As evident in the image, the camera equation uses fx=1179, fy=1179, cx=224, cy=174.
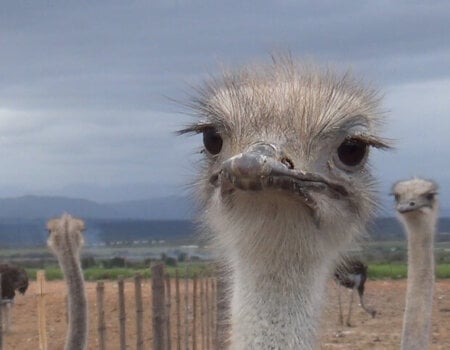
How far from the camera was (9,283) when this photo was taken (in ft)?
48.0

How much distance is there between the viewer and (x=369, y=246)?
3.56 m

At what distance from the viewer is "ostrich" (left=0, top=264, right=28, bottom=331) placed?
14.1 m

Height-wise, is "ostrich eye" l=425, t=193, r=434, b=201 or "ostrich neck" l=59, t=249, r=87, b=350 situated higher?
"ostrich eye" l=425, t=193, r=434, b=201

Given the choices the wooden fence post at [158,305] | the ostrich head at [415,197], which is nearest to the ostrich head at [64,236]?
the wooden fence post at [158,305]

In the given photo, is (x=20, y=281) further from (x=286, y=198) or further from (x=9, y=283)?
(x=286, y=198)

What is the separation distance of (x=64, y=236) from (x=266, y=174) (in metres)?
4.82

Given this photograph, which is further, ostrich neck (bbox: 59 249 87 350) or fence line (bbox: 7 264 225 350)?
fence line (bbox: 7 264 225 350)

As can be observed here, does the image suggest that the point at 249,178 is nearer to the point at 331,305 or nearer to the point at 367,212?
the point at 367,212

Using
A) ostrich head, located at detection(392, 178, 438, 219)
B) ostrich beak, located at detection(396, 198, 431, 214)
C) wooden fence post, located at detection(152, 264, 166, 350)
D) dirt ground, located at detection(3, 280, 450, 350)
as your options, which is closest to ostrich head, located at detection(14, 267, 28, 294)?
dirt ground, located at detection(3, 280, 450, 350)

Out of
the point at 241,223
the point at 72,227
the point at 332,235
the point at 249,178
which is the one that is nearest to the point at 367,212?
the point at 332,235

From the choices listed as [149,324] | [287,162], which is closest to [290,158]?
[287,162]

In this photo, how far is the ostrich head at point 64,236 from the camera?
7.22m

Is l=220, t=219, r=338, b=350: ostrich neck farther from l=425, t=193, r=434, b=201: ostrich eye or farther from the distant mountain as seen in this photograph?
the distant mountain

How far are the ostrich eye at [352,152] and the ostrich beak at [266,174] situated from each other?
15 centimetres
